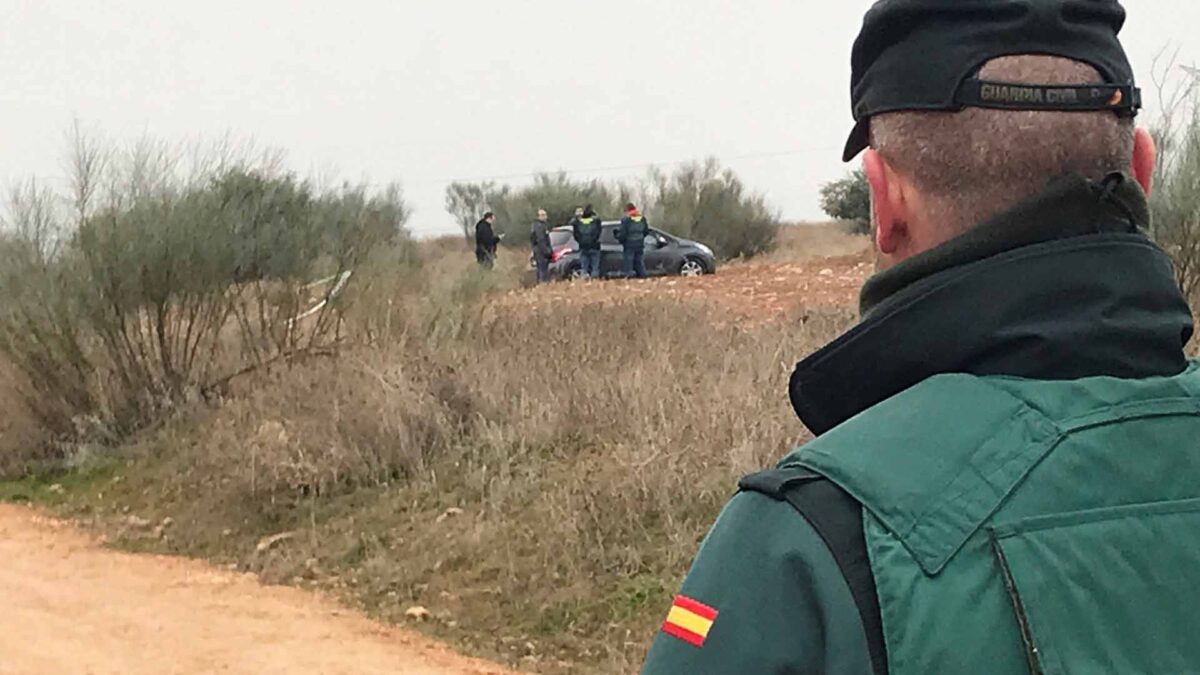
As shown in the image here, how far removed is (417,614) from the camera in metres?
8.58

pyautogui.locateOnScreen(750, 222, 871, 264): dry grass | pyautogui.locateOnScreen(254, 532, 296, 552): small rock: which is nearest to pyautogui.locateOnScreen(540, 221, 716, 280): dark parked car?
pyautogui.locateOnScreen(750, 222, 871, 264): dry grass

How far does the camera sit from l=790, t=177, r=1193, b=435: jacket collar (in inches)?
56.4

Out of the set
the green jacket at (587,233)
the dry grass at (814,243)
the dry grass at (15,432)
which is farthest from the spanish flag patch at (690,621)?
the dry grass at (814,243)

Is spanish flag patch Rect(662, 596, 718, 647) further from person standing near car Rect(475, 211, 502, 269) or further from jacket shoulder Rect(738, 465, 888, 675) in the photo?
person standing near car Rect(475, 211, 502, 269)

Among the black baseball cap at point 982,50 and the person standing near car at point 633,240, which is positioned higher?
the black baseball cap at point 982,50

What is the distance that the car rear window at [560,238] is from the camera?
85.7 feet

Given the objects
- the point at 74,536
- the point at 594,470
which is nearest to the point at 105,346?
the point at 74,536

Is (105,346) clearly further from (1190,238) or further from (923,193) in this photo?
(923,193)

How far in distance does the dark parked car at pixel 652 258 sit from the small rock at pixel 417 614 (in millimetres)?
16594

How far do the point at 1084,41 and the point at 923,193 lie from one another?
0.88 ft

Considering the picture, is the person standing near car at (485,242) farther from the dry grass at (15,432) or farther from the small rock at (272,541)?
the small rock at (272,541)

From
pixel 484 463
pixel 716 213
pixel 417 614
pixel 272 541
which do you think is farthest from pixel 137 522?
pixel 716 213

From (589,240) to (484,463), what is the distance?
541 inches

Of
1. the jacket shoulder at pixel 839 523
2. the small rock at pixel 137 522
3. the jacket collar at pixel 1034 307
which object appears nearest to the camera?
the jacket shoulder at pixel 839 523
